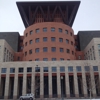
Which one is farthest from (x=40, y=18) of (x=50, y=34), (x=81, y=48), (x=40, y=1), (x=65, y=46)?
(x=81, y=48)

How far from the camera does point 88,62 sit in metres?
47.4

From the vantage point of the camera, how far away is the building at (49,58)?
44562 millimetres

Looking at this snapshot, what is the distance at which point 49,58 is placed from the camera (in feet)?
183

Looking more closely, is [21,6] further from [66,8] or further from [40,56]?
[40,56]

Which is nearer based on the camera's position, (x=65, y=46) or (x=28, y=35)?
(x=65, y=46)

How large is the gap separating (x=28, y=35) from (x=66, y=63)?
2492 centimetres

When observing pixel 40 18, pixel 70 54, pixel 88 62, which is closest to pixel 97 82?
pixel 88 62

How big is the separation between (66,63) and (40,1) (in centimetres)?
3330

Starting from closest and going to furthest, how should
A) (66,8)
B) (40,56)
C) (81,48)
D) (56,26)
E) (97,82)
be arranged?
(97,82), (40,56), (56,26), (66,8), (81,48)

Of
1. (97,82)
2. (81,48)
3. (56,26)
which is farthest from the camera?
(81,48)

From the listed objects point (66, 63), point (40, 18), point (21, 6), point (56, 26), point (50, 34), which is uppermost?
point (21, 6)

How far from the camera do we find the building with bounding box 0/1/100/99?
1754 inches

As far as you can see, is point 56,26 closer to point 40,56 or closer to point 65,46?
point 65,46

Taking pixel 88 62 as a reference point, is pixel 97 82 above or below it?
below
